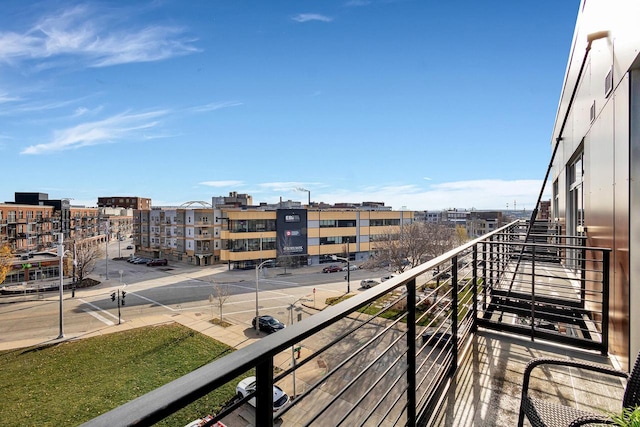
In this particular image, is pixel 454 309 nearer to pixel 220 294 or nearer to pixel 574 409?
pixel 574 409

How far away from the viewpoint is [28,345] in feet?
48.3

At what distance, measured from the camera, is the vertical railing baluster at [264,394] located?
2.72ft

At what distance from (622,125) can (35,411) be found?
49.3 feet

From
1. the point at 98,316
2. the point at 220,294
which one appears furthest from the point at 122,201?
the point at 220,294

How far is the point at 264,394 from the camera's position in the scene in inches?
33.1

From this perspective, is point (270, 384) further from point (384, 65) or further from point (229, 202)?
point (229, 202)

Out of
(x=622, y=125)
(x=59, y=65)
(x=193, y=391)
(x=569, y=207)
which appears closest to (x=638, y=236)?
(x=622, y=125)

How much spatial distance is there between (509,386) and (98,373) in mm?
14263

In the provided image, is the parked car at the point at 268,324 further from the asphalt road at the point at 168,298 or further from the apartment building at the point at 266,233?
the apartment building at the point at 266,233

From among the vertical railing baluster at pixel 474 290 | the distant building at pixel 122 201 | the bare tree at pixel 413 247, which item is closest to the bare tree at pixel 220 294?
the bare tree at pixel 413 247

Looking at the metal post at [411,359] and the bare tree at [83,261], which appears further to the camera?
the bare tree at [83,261]

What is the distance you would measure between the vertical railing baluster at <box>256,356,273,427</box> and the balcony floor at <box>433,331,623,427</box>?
1.84 m

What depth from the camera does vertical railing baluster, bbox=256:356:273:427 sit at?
831 millimetres

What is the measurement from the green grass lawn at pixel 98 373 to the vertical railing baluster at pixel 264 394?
10.1m
